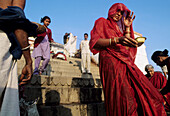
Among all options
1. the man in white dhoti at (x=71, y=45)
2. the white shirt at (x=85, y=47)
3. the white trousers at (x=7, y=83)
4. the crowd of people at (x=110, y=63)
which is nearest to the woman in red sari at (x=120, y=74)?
the crowd of people at (x=110, y=63)

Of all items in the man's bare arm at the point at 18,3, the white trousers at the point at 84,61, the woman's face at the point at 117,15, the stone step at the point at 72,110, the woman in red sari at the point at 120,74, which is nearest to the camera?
the man's bare arm at the point at 18,3

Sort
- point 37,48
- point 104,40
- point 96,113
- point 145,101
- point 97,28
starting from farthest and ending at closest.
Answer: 1. point 37,48
2. point 96,113
3. point 97,28
4. point 104,40
5. point 145,101

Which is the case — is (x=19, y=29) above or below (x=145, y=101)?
above

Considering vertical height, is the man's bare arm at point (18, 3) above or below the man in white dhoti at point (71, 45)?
below

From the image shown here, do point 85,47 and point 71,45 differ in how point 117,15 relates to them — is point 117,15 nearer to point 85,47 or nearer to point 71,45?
point 85,47

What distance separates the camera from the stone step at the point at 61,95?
96.0 inches

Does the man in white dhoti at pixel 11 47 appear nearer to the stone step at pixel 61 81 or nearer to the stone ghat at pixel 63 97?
the stone ghat at pixel 63 97

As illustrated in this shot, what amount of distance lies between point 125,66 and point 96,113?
4.51 ft

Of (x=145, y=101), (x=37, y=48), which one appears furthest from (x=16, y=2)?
(x=37, y=48)

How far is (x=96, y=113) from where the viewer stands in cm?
279

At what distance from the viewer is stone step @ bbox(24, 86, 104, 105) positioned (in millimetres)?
2439

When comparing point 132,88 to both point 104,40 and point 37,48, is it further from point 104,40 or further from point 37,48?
point 37,48

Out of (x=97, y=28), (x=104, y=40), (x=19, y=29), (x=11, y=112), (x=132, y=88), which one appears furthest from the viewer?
(x=97, y=28)

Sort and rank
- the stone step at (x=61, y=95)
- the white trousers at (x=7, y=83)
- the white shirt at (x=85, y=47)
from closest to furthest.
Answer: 1. the white trousers at (x=7, y=83)
2. the stone step at (x=61, y=95)
3. the white shirt at (x=85, y=47)
